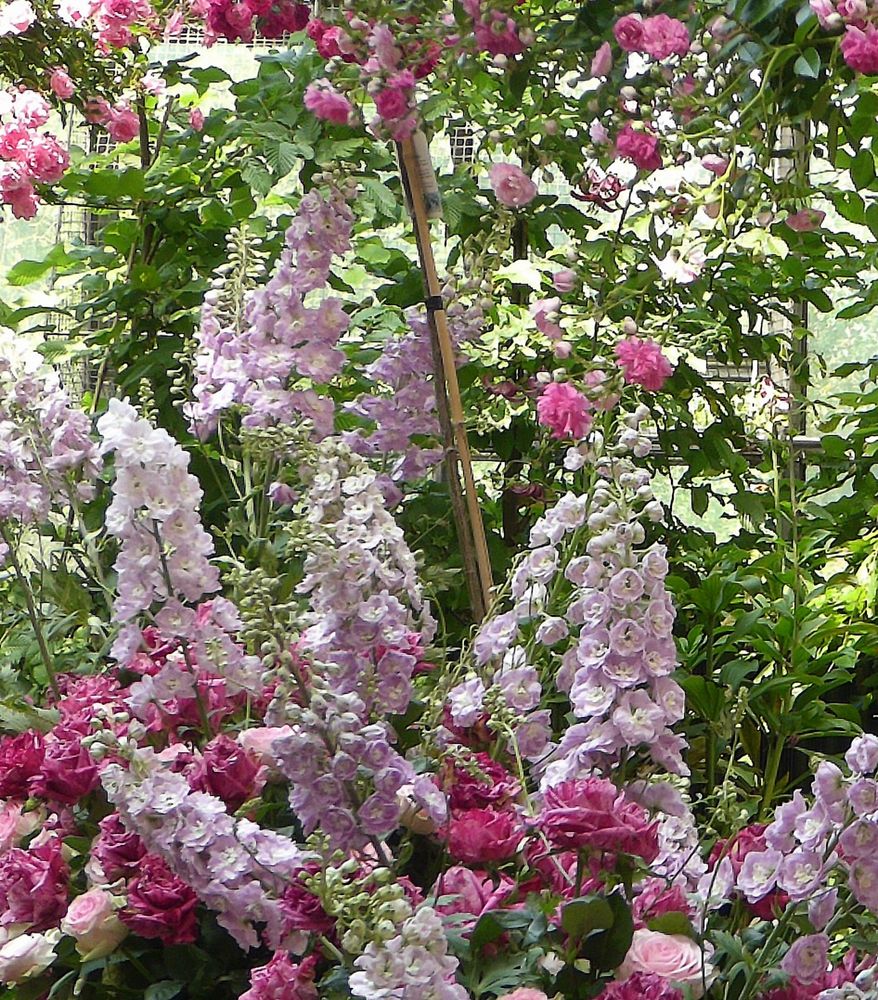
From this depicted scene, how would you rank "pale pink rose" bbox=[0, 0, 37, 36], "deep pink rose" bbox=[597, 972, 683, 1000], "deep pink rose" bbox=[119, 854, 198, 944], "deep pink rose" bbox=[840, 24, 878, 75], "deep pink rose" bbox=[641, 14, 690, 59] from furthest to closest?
"pale pink rose" bbox=[0, 0, 37, 36] < "deep pink rose" bbox=[641, 14, 690, 59] < "deep pink rose" bbox=[840, 24, 878, 75] < "deep pink rose" bbox=[119, 854, 198, 944] < "deep pink rose" bbox=[597, 972, 683, 1000]

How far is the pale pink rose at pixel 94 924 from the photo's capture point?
0.80m

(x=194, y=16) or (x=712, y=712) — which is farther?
(x=194, y=16)

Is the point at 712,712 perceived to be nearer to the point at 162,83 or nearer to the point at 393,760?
the point at 393,760

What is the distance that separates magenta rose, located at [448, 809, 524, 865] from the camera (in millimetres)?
836

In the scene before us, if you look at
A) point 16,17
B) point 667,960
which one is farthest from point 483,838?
point 16,17

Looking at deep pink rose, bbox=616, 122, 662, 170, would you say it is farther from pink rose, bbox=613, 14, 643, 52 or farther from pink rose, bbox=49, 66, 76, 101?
pink rose, bbox=49, 66, 76, 101

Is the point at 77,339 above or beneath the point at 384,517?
→ above

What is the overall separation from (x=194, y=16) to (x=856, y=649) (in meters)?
1.31

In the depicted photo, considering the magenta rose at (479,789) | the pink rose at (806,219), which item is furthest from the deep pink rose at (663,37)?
the magenta rose at (479,789)

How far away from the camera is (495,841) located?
84 cm

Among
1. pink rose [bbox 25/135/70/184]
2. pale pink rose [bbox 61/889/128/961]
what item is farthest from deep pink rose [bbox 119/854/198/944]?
pink rose [bbox 25/135/70/184]

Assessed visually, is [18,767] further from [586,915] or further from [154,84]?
[154,84]

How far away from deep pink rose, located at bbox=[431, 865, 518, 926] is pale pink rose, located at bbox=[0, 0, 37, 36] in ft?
4.70

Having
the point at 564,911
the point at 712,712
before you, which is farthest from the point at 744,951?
the point at 712,712
